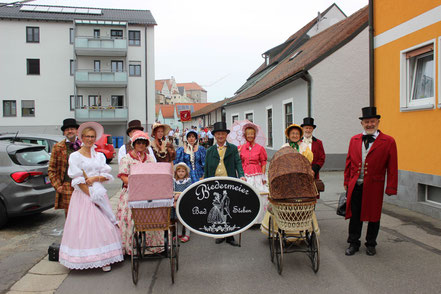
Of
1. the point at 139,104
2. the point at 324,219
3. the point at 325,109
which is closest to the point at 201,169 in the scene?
the point at 324,219

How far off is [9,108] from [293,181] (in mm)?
39205

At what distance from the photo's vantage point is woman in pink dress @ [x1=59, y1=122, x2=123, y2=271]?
15.4 feet

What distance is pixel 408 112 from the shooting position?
797 cm

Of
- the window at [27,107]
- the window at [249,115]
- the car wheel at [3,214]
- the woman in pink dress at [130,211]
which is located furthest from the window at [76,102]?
the woman in pink dress at [130,211]

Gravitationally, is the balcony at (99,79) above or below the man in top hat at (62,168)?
above

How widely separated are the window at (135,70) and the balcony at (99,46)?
174cm

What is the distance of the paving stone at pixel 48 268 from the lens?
189 inches

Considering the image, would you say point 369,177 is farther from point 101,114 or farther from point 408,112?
point 101,114

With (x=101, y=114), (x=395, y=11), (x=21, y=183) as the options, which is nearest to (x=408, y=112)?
(x=395, y=11)

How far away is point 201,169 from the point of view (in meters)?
7.27

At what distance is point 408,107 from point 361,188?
367 centimetres

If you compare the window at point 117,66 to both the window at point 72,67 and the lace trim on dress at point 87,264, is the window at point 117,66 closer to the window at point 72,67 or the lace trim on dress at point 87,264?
the window at point 72,67

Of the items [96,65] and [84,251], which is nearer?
[84,251]

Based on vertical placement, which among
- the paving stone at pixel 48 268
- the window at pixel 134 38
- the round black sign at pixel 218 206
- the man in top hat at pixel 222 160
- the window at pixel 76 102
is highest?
the window at pixel 134 38
